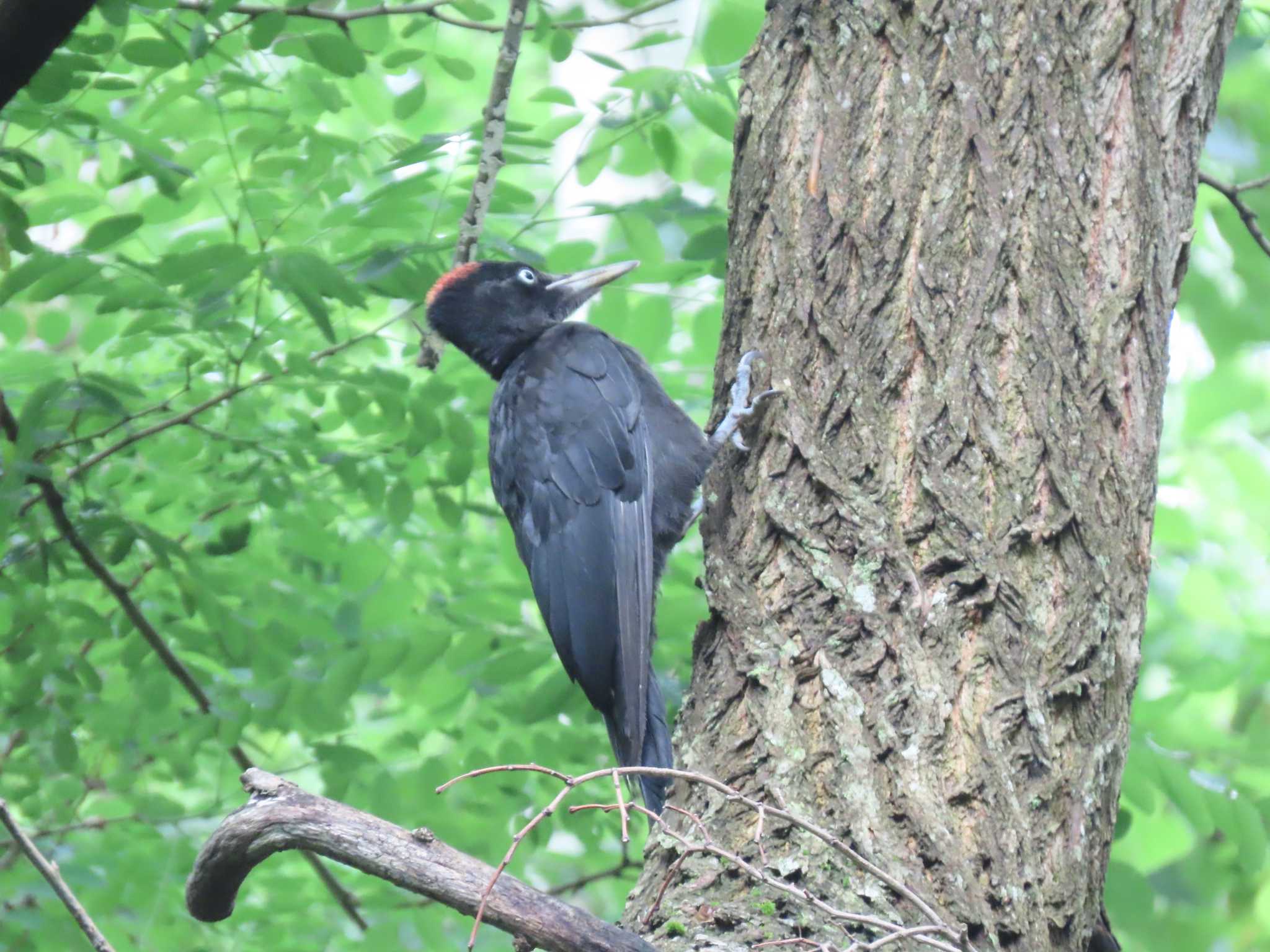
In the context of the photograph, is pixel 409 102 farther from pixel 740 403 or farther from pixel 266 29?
pixel 740 403

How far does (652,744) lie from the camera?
10.0ft

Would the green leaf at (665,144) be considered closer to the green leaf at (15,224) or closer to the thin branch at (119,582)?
the thin branch at (119,582)

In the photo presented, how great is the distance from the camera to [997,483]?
6.86ft

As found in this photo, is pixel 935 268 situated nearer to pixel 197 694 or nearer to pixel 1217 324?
pixel 1217 324

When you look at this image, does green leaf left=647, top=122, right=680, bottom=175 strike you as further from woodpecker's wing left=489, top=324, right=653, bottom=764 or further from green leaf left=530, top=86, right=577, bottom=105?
woodpecker's wing left=489, top=324, right=653, bottom=764

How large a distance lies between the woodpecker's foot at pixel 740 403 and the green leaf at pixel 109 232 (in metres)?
1.77

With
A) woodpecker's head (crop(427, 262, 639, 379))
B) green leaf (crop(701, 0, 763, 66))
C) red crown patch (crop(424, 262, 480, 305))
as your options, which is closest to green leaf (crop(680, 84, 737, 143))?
green leaf (crop(701, 0, 763, 66))

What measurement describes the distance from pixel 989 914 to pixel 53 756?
9.44ft

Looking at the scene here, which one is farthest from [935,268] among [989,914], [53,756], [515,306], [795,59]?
[53,756]

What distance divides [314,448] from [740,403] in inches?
58.5

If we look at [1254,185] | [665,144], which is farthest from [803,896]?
[665,144]

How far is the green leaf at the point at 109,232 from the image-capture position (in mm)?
3105

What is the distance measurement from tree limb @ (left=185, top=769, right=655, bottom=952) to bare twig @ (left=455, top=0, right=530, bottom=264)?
195 cm

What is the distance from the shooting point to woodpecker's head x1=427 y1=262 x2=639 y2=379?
3.93m
